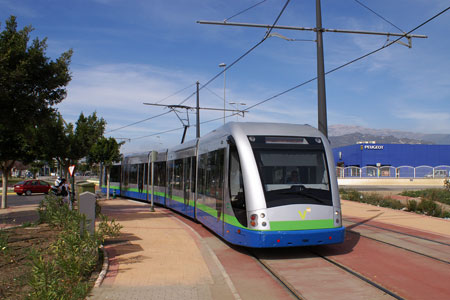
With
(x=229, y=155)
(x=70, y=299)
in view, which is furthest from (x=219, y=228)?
(x=70, y=299)

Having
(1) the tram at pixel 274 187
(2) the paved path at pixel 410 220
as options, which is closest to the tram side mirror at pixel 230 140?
(1) the tram at pixel 274 187

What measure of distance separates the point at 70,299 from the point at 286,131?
5.96 metres

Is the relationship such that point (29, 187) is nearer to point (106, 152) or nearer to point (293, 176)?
point (106, 152)

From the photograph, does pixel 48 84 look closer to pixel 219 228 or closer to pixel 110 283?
pixel 219 228

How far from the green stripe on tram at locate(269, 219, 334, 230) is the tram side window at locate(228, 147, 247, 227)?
0.69 meters

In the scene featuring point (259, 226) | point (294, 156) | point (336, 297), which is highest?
point (294, 156)

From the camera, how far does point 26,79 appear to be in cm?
1154

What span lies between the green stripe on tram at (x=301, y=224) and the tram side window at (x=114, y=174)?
2270 centimetres

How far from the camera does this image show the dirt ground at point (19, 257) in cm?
629

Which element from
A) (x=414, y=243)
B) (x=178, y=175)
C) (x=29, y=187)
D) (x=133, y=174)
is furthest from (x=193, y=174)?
(x=29, y=187)

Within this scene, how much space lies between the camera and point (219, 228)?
10.5 metres

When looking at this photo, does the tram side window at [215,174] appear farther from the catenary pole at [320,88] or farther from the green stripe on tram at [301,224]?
the catenary pole at [320,88]

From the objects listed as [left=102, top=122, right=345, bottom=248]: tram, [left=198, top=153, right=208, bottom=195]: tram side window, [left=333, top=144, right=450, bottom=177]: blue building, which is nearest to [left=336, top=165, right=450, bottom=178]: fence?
[left=333, top=144, right=450, bottom=177]: blue building

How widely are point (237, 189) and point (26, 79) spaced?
268 inches
